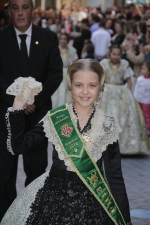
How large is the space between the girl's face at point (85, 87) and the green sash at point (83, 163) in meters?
0.16

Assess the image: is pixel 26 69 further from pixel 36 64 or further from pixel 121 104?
pixel 121 104

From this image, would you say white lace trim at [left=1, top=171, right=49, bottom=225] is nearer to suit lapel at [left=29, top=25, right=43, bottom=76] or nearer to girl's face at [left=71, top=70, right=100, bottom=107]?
girl's face at [left=71, top=70, right=100, bottom=107]

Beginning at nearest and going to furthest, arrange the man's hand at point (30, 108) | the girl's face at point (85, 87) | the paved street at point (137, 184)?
the girl's face at point (85, 87), the man's hand at point (30, 108), the paved street at point (137, 184)

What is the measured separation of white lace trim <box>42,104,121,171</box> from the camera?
442 cm

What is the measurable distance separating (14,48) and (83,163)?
5.96ft

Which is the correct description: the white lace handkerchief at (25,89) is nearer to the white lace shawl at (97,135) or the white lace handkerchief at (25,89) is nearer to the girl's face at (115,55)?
the white lace shawl at (97,135)

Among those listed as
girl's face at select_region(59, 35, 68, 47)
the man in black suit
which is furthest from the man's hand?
girl's face at select_region(59, 35, 68, 47)

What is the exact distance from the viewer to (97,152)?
443cm

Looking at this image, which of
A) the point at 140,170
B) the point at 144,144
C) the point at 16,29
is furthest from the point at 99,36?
the point at 16,29

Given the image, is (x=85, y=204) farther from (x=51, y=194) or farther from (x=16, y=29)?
(x=16, y=29)

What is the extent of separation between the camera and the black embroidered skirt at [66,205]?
4234 mm

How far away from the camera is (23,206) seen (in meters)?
4.45

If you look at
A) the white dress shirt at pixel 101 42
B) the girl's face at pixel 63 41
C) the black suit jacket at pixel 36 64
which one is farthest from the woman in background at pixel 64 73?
the black suit jacket at pixel 36 64

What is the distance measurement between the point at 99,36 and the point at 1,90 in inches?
461
